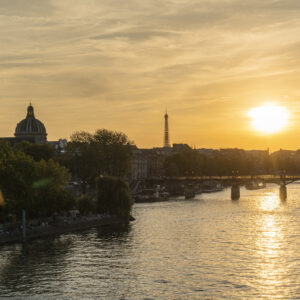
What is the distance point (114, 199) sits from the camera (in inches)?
2606

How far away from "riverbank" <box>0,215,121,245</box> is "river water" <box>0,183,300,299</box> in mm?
1487

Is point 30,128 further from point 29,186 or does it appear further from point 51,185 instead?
point 29,186

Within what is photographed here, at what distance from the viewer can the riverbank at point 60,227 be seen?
50562 millimetres

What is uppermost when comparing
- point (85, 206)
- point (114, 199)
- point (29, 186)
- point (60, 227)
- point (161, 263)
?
point (29, 186)

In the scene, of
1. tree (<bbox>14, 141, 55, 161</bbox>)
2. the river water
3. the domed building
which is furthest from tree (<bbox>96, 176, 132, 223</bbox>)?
the domed building

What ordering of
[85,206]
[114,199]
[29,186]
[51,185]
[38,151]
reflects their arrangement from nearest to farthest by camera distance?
[29,186]
[51,185]
[85,206]
[114,199]
[38,151]

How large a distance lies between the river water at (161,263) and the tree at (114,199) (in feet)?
11.1

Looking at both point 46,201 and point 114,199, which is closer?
point 46,201

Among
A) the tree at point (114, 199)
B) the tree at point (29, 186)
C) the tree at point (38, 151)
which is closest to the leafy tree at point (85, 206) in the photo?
the tree at point (114, 199)

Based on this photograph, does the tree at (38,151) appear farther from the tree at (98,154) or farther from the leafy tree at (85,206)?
the leafy tree at (85,206)

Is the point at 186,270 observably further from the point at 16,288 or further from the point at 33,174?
the point at 33,174

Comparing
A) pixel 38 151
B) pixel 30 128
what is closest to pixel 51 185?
pixel 38 151

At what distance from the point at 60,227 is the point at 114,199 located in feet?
32.8

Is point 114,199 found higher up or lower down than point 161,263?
higher up
